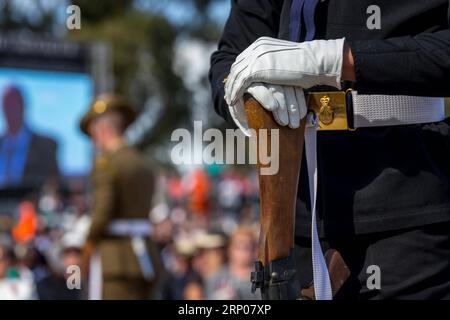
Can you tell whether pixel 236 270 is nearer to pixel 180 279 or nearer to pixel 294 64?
pixel 180 279

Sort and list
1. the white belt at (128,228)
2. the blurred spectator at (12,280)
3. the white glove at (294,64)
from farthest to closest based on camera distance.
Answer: the blurred spectator at (12,280)
the white belt at (128,228)
the white glove at (294,64)

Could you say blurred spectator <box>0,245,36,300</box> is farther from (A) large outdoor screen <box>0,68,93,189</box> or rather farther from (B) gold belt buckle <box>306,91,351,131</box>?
(B) gold belt buckle <box>306,91,351,131</box>

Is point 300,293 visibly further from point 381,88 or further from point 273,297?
point 381,88

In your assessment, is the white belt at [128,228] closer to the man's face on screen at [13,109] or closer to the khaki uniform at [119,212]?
the khaki uniform at [119,212]

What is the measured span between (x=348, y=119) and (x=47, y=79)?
11.0 meters

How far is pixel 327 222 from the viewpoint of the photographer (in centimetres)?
200

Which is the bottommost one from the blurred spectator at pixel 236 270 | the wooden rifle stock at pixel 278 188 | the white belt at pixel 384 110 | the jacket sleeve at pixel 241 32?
the blurred spectator at pixel 236 270

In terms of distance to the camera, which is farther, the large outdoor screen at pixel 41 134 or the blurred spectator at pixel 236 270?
the large outdoor screen at pixel 41 134

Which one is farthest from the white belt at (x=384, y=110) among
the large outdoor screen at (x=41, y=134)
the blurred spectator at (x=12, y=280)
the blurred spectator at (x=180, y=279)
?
the large outdoor screen at (x=41, y=134)

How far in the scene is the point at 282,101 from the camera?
186 cm

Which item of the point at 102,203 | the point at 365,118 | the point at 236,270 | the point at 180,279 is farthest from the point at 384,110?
the point at 180,279

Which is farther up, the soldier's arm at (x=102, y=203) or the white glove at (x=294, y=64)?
the white glove at (x=294, y=64)

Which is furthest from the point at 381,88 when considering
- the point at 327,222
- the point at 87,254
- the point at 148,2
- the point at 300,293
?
the point at 148,2

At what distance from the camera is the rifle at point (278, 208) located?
186 centimetres
